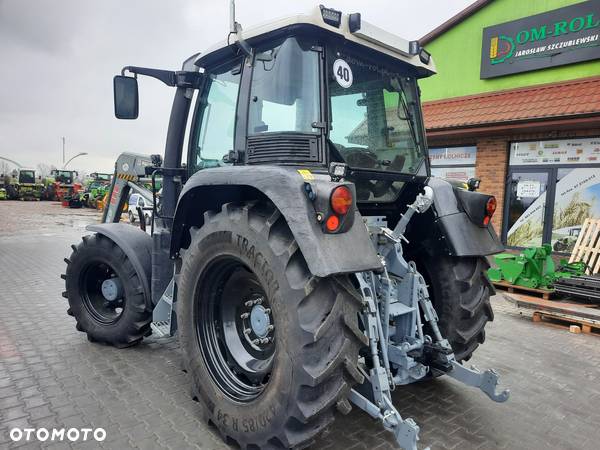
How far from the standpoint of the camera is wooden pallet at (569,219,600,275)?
741 cm

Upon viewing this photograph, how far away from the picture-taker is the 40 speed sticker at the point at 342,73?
282cm

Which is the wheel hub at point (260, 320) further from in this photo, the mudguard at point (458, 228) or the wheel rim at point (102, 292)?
the wheel rim at point (102, 292)

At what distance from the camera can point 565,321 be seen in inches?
233

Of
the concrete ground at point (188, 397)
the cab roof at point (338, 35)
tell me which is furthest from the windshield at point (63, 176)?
the cab roof at point (338, 35)

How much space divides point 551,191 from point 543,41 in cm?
317

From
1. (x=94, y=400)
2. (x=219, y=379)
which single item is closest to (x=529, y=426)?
(x=219, y=379)

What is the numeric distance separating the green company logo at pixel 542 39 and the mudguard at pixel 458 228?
728cm

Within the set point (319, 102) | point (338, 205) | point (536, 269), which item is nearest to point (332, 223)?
point (338, 205)

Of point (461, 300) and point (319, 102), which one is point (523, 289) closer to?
point (461, 300)

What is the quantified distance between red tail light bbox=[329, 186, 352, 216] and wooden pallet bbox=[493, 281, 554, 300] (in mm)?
5734

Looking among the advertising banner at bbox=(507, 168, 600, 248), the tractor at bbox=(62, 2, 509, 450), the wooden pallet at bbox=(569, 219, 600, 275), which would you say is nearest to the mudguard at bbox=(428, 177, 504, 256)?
the tractor at bbox=(62, 2, 509, 450)

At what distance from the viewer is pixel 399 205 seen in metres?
3.56

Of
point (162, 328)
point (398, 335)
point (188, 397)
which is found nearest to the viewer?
point (398, 335)

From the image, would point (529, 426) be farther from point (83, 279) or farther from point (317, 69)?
point (83, 279)
